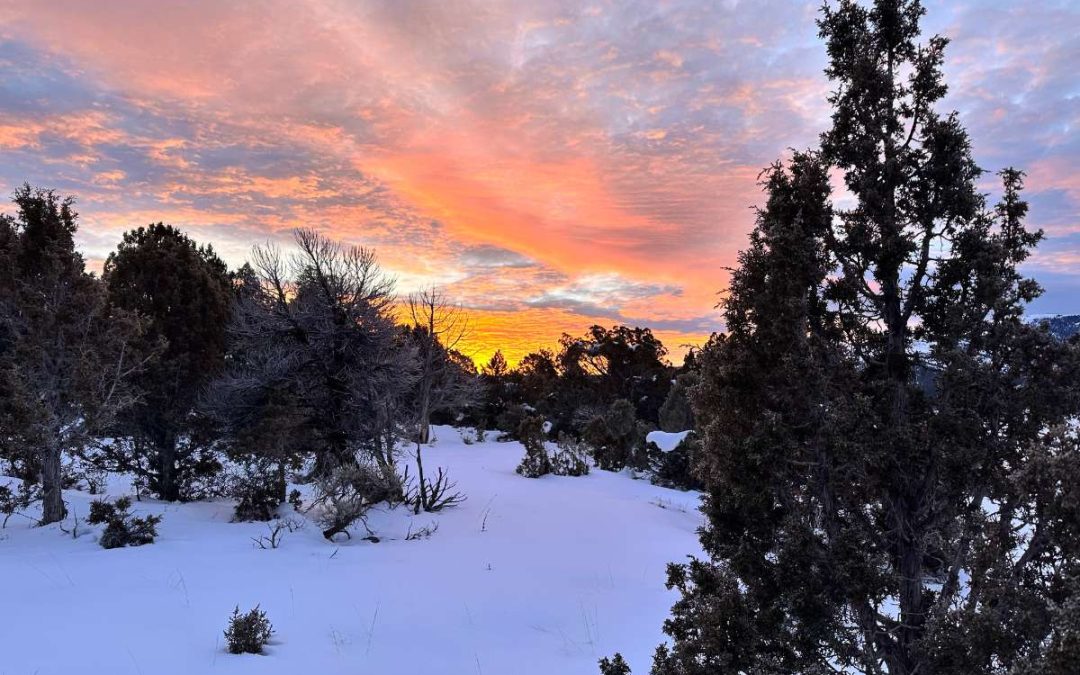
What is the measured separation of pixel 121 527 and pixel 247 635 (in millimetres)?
4993

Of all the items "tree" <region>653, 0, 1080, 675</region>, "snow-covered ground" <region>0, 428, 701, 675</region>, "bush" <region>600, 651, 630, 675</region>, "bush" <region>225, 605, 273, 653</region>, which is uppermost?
"tree" <region>653, 0, 1080, 675</region>

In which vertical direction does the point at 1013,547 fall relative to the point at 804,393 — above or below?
below

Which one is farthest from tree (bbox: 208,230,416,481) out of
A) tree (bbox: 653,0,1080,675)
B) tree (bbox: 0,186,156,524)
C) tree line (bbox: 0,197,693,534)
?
tree (bbox: 653,0,1080,675)

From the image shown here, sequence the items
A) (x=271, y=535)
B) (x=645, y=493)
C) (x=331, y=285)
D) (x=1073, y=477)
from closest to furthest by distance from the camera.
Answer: (x=1073, y=477), (x=271, y=535), (x=331, y=285), (x=645, y=493)

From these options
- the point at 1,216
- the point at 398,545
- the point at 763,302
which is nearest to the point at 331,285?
the point at 1,216

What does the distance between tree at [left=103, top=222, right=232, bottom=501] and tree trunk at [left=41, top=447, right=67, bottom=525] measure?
6.88 feet

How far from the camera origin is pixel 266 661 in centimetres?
516

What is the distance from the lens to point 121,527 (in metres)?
8.63

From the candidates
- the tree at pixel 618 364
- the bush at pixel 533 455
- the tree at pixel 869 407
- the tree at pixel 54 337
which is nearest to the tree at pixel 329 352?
the tree at pixel 54 337

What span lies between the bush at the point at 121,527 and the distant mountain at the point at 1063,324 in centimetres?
1136

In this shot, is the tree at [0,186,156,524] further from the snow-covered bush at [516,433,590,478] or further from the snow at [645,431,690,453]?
the snow at [645,431,690,453]

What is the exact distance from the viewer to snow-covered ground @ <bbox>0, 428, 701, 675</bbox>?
529 centimetres

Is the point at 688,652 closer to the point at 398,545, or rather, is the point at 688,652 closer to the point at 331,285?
the point at 398,545

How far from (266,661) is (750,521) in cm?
457
